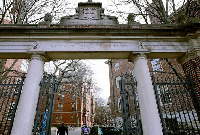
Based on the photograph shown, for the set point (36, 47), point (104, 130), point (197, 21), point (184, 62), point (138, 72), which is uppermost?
point (197, 21)

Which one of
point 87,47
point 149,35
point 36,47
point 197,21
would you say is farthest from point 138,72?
point 36,47

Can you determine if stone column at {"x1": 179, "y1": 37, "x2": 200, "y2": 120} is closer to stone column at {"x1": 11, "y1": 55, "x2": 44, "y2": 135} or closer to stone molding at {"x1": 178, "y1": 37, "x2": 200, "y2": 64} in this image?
stone molding at {"x1": 178, "y1": 37, "x2": 200, "y2": 64}

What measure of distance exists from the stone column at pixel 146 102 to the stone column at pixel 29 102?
3.69m

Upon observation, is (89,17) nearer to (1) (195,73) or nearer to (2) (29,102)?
(2) (29,102)

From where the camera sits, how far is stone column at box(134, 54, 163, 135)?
14.5ft

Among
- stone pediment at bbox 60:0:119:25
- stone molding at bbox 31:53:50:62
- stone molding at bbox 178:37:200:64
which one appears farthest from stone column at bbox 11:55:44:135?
stone molding at bbox 178:37:200:64

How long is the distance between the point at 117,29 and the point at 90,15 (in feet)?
5.53

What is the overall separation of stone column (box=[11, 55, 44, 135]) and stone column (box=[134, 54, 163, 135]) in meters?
3.69

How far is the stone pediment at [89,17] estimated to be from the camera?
631 centimetres

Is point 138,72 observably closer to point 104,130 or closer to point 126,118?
point 126,118

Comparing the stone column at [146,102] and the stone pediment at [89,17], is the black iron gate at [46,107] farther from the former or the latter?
the stone column at [146,102]

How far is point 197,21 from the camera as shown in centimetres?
563

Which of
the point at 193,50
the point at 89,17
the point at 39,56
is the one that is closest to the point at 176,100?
the point at 193,50

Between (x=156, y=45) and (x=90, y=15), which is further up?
(x=90, y=15)
